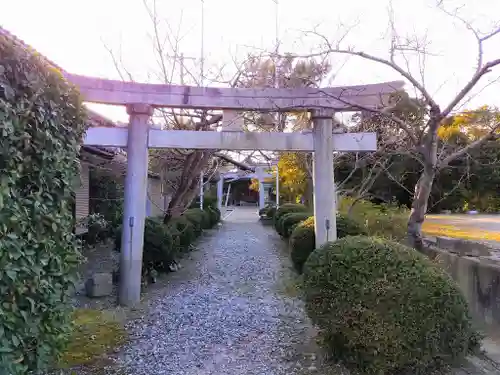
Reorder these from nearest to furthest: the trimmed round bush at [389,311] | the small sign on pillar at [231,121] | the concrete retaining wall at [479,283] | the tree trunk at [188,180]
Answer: the trimmed round bush at [389,311] → the concrete retaining wall at [479,283] → the small sign on pillar at [231,121] → the tree trunk at [188,180]

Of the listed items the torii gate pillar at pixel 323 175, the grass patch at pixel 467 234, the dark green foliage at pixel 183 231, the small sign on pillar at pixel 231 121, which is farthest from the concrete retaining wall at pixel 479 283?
the dark green foliage at pixel 183 231

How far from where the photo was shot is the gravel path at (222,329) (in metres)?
4.17

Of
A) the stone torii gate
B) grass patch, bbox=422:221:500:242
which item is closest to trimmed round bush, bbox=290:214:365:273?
the stone torii gate

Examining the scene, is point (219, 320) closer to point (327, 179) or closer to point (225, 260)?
point (327, 179)

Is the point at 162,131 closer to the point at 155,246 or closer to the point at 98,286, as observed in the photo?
the point at 155,246

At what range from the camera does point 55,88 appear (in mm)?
2867

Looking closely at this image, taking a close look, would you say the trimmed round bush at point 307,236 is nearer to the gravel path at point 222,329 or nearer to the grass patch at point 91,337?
the gravel path at point 222,329

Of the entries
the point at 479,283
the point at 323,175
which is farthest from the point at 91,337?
the point at 479,283

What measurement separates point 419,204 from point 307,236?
2998 millimetres

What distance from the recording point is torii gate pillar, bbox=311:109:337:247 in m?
6.92

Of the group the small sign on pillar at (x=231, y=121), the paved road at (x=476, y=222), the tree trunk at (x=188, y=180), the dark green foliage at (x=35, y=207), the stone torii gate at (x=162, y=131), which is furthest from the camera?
the paved road at (x=476, y=222)

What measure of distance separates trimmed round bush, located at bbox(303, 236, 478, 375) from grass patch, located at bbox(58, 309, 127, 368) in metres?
2.27

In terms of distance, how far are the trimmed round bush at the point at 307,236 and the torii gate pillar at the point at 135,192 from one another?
10.2 feet

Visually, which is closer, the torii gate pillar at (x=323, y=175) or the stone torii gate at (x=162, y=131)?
the stone torii gate at (x=162, y=131)
